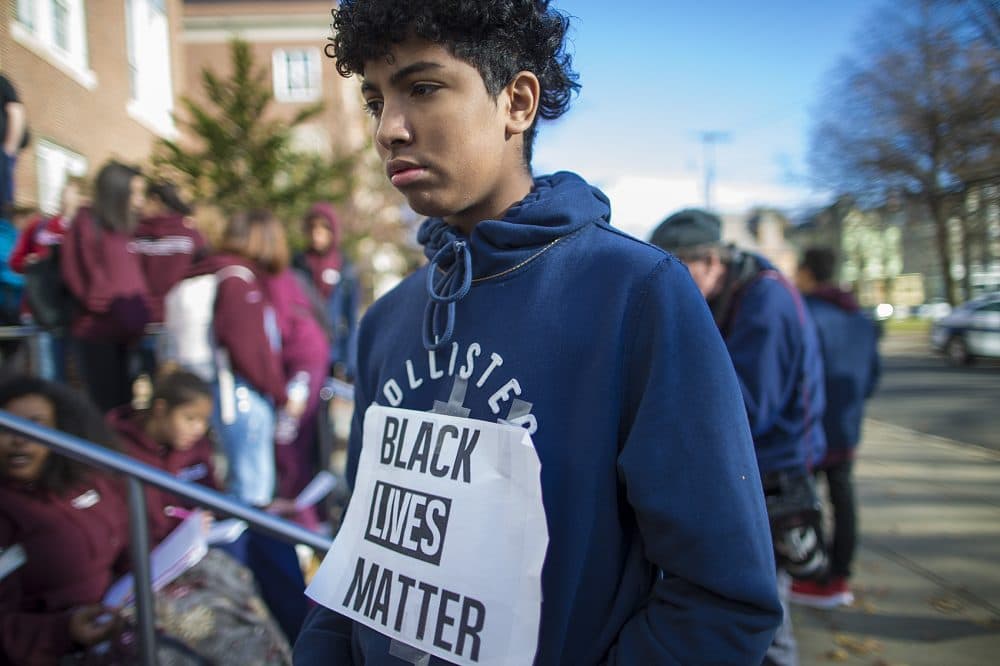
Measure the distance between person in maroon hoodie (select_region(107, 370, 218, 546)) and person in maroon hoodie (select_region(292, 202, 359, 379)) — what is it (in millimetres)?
1614

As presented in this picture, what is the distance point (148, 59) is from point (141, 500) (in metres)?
3.31

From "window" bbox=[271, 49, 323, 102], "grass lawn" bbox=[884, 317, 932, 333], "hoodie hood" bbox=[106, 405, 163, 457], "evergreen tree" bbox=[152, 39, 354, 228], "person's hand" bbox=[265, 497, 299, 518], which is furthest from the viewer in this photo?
"window" bbox=[271, 49, 323, 102]

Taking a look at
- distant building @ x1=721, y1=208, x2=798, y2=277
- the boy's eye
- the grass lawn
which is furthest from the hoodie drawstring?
the grass lawn

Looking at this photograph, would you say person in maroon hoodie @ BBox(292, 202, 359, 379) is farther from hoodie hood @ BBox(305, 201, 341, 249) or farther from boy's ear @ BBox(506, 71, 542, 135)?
boy's ear @ BBox(506, 71, 542, 135)

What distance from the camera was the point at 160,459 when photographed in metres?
2.97

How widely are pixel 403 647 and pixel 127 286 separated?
3.23 m

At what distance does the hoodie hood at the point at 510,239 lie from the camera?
3.76 feet

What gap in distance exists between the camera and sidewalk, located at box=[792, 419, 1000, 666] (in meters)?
3.27

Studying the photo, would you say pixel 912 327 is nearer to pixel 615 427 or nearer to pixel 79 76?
pixel 79 76

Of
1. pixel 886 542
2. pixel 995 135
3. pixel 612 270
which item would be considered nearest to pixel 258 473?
pixel 612 270

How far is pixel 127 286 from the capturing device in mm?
3707

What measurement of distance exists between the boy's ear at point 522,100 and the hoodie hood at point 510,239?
12cm

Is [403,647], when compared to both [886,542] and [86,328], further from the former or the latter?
[886,542]

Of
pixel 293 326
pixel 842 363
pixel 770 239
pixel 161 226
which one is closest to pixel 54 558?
pixel 293 326
